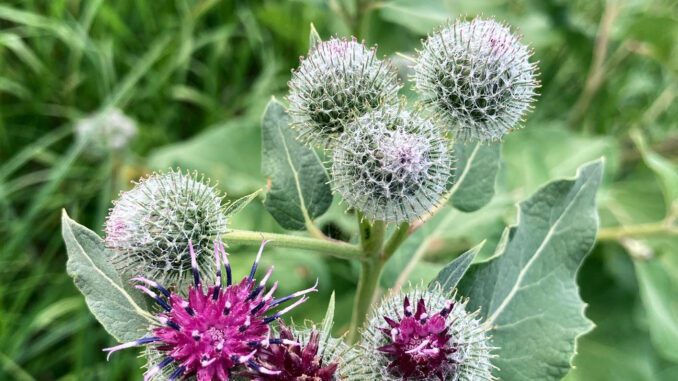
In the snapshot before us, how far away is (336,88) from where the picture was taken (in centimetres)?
189

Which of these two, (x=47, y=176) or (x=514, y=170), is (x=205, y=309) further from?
(x=47, y=176)

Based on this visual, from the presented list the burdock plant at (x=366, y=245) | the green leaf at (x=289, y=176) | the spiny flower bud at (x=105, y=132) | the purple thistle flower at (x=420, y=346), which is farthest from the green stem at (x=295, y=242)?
the spiny flower bud at (x=105, y=132)

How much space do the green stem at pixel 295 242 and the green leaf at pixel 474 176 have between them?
499 millimetres

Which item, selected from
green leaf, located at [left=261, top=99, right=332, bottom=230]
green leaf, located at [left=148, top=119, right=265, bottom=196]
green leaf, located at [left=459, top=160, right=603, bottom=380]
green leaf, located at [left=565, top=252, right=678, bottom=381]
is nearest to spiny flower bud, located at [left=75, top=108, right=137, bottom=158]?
green leaf, located at [left=148, top=119, right=265, bottom=196]

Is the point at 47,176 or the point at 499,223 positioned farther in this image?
the point at 47,176

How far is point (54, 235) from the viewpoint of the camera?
3941mm

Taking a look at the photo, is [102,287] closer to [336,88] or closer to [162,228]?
[162,228]

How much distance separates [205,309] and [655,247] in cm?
263

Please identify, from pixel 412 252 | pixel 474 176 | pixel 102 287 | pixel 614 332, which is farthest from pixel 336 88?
pixel 614 332

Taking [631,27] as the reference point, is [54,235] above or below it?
below

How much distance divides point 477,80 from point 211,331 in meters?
1.01

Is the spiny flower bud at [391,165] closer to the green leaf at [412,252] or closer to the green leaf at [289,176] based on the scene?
the green leaf at [289,176]

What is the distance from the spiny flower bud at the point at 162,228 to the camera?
5.84ft

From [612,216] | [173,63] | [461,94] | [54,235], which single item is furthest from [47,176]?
[612,216]
